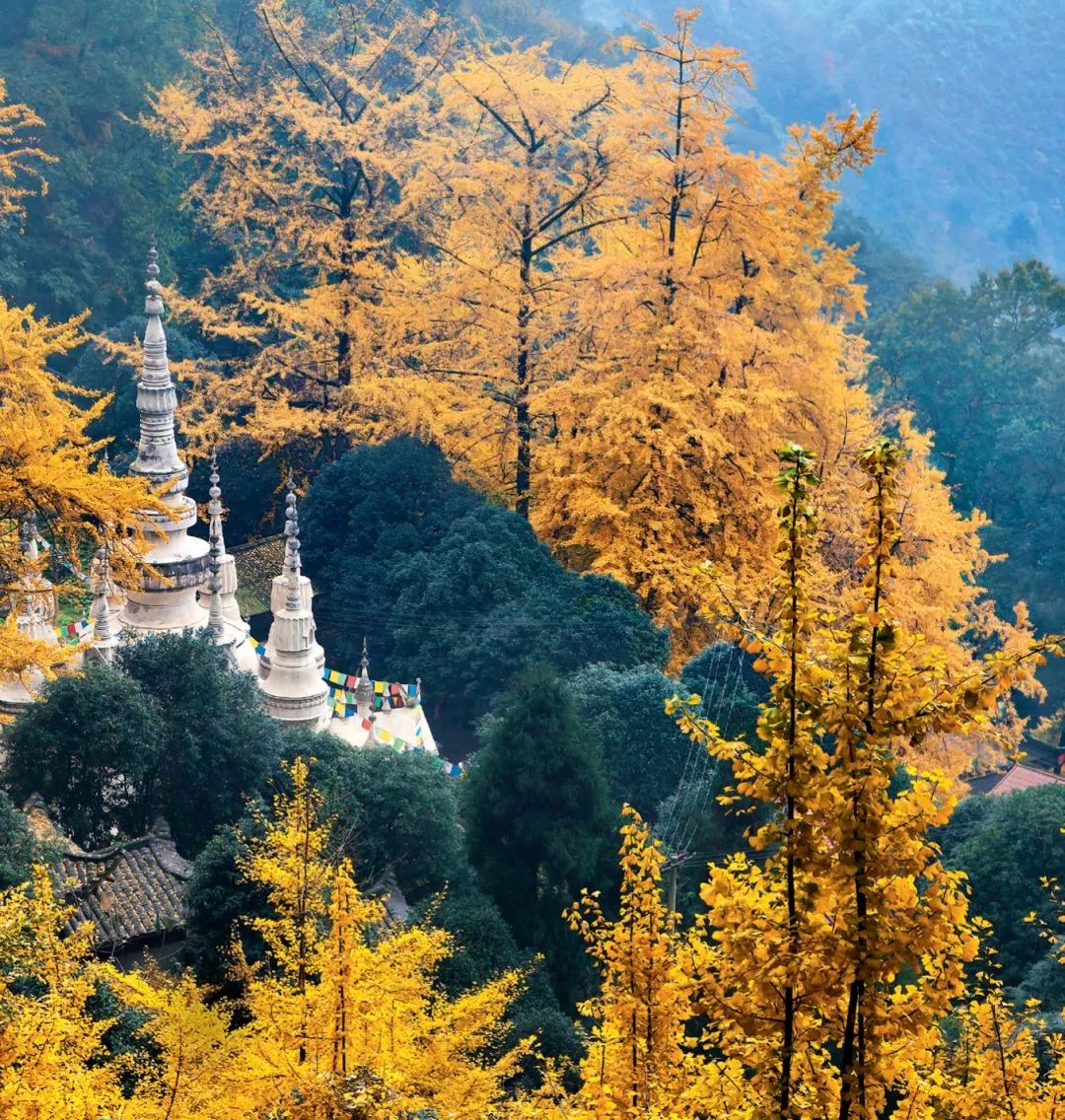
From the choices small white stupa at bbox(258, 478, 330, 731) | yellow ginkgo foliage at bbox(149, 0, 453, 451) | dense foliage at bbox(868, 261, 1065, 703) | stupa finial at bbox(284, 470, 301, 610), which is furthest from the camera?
dense foliage at bbox(868, 261, 1065, 703)

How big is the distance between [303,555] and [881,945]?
25.4m

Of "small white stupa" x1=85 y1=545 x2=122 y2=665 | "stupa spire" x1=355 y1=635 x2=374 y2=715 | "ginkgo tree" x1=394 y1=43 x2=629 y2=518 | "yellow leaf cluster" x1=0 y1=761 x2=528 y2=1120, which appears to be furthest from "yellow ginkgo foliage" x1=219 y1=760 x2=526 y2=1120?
"ginkgo tree" x1=394 y1=43 x2=629 y2=518

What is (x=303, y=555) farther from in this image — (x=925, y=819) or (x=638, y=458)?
(x=925, y=819)

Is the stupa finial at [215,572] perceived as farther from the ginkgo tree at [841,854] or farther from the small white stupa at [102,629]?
the ginkgo tree at [841,854]

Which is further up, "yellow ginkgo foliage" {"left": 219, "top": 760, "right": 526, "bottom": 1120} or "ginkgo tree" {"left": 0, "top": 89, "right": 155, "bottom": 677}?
"ginkgo tree" {"left": 0, "top": 89, "right": 155, "bottom": 677}

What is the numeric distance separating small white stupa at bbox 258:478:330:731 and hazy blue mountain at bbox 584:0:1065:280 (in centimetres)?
6160

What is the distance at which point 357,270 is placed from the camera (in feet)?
119

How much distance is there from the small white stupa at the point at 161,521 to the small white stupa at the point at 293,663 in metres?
1.44

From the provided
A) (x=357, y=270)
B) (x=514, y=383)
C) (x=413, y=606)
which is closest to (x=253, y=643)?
(x=413, y=606)

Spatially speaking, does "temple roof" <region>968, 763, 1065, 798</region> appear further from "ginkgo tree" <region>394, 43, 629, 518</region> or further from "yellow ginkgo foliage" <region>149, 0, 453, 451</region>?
"yellow ginkgo foliage" <region>149, 0, 453, 451</region>

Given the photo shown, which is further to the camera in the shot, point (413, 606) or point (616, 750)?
point (413, 606)

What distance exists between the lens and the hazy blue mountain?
82562mm

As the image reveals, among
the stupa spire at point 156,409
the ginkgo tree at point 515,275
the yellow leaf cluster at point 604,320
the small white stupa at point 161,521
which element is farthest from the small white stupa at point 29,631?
the ginkgo tree at point 515,275

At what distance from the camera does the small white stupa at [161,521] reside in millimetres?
24312
